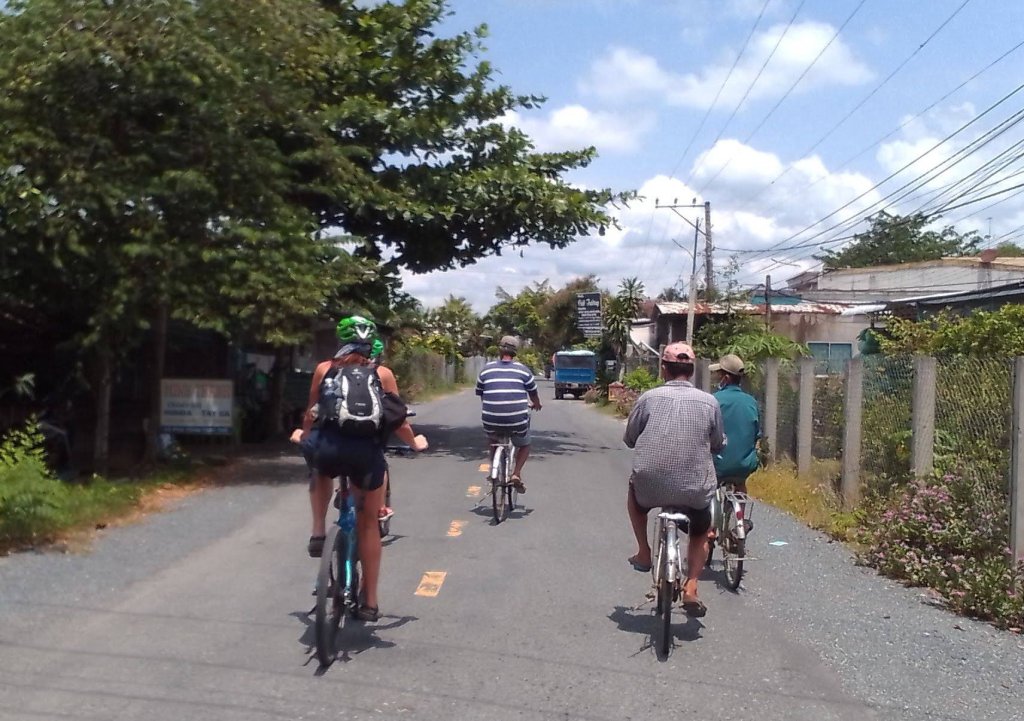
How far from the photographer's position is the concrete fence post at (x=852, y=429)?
40.4 feet

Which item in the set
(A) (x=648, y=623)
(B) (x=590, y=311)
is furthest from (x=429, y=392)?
(A) (x=648, y=623)

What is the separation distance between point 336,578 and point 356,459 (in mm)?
696

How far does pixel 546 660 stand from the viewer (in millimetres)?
6402

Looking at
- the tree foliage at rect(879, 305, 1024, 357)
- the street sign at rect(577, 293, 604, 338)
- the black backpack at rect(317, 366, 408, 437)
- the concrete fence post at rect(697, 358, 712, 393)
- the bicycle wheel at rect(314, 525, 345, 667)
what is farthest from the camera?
the street sign at rect(577, 293, 604, 338)

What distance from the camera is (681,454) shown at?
21.9ft

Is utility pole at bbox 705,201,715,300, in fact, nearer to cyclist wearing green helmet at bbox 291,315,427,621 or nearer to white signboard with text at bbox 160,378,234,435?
white signboard with text at bbox 160,378,234,435

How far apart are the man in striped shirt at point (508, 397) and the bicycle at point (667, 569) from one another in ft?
15.7

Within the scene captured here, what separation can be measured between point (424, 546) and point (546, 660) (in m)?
3.68

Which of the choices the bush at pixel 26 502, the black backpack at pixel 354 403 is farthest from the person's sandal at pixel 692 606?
the bush at pixel 26 502

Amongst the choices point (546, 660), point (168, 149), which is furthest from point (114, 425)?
point (546, 660)

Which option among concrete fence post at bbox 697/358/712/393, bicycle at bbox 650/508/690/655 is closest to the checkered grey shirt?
bicycle at bbox 650/508/690/655

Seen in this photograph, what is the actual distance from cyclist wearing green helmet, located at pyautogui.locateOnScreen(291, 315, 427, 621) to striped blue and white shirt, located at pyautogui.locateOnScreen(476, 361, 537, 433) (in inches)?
173

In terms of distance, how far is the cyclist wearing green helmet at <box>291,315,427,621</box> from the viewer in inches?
253

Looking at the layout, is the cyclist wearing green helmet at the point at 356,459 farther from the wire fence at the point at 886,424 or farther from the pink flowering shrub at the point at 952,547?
the wire fence at the point at 886,424
